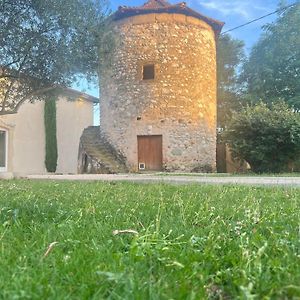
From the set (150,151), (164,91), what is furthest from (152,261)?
(164,91)

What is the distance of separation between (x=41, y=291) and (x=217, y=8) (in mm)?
17647

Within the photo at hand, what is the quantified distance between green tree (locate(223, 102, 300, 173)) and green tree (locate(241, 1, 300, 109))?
23.8 ft

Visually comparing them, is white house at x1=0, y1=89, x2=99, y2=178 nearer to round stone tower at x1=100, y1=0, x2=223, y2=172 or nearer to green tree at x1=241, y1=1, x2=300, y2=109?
round stone tower at x1=100, y1=0, x2=223, y2=172

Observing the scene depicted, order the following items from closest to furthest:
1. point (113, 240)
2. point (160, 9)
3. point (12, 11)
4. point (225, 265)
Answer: point (225, 265)
point (113, 240)
point (12, 11)
point (160, 9)

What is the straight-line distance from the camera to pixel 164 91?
52.8 feet

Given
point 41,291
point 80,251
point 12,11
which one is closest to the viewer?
point 41,291

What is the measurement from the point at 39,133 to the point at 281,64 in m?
13.9

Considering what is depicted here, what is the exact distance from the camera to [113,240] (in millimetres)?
1934

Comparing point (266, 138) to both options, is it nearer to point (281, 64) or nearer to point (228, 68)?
point (281, 64)

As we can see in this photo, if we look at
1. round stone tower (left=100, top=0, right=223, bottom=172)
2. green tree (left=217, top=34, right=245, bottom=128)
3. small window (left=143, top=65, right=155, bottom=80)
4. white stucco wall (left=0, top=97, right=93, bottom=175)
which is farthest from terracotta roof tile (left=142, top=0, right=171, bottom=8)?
green tree (left=217, top=34, right=245, bottom=128)

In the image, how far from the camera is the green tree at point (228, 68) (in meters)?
23.1

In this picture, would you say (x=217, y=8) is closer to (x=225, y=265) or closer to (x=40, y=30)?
(x=40, y=30)

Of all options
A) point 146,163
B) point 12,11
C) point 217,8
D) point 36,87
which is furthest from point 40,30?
point 217,8

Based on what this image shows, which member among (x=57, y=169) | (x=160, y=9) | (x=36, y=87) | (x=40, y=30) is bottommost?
(x=57, y=169)
